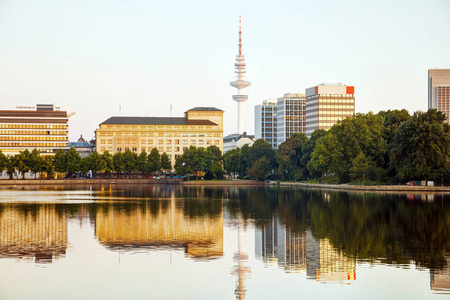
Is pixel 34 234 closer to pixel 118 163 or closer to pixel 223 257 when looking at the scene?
pixel 223 257

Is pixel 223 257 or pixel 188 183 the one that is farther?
pixel 188 183

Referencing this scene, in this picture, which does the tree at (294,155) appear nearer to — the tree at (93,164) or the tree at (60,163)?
the tree at (93,164)

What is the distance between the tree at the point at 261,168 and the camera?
180 meters

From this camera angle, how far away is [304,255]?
117 ft

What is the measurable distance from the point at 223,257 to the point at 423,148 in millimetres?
86156

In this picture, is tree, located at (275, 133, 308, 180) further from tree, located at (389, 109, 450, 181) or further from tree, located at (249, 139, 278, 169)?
tree, located at (389, 109, 450, 181)

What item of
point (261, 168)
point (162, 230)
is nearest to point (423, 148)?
point (261, 168)

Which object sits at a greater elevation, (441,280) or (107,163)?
(107,163)

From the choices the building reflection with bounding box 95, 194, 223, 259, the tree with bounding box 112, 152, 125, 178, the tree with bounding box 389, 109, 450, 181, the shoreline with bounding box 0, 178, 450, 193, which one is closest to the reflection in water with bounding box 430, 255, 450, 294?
the building reflection with bounding box 95, 194, 223, 259

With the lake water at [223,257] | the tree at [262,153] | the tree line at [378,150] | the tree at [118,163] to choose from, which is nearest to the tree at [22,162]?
the tree at [118,163]

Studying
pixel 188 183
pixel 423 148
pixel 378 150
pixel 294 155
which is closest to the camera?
pixel 423 148

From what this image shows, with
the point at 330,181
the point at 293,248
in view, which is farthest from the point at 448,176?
the point at 293,248

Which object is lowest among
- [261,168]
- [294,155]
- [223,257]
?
[223,257]

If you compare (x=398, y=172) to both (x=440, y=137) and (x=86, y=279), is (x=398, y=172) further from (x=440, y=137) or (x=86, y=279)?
(x=86, y=279)
